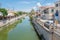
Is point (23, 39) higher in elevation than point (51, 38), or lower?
lower

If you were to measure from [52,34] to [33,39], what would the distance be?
851 cm

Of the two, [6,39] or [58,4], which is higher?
[58,4]

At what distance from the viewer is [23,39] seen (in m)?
26.1

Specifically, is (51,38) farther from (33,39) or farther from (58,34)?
(33,39)

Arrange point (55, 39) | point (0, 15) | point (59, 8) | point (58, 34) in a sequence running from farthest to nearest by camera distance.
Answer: point (0, 15) → point (59, 8) → point (55, 39) → point (58, 34)

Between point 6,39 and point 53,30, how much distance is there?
1096 cm

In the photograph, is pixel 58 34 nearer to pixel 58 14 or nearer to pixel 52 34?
pixel 52 34

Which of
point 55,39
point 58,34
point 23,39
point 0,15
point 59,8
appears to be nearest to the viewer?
point 58,34

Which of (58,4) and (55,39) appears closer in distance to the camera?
(55,39)

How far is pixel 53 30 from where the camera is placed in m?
18.2

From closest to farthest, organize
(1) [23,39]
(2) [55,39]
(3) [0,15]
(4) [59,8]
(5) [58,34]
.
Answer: (5) [58,34], (2) [55,39], (1) [23,39], (4) [59,8], (3) [0,15]

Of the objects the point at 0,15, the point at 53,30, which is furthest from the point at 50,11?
the point at 53,30

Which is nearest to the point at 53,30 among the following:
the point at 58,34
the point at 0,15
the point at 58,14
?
the point at 58,34

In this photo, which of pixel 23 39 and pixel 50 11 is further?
pixel 50 11
